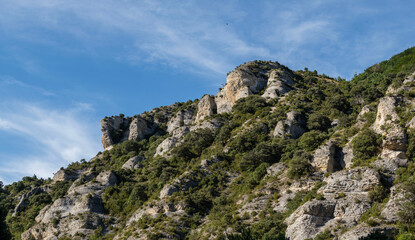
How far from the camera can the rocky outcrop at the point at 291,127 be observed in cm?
7519

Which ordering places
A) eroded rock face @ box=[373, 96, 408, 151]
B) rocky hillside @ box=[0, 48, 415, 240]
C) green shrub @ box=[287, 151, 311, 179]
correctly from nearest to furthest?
1. rocky hillside @ box=[0, 48, 415, 240]
2. eroded rock face @ box=[373, 96, 408, 151]
3. green shrub @ box=[287, 151, 311, 179]

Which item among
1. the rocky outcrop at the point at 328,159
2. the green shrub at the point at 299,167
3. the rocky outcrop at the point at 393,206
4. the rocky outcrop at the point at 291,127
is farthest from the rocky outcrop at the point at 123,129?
the rocky outcrop at the point at 393,206

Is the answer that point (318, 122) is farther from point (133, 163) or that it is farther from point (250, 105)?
point (133, 163)

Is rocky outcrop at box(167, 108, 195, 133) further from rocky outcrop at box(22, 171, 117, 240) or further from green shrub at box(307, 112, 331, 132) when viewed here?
green shrub at box(307, 112, 331, 132)

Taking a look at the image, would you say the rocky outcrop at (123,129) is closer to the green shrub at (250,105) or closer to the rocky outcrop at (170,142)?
the rocky outcrop at (170,142)

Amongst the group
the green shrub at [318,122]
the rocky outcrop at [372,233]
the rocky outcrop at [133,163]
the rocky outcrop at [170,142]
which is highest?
the rocky outcrop at [170,142]

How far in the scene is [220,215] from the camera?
188ft

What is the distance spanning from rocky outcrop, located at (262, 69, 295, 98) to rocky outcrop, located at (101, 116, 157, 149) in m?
40.8

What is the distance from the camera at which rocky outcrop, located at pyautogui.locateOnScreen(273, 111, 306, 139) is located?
2960 inches

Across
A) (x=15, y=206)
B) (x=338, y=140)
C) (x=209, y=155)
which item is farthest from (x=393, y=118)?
(x=15, y=206)

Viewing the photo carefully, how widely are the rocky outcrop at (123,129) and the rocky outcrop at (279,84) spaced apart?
134 feet

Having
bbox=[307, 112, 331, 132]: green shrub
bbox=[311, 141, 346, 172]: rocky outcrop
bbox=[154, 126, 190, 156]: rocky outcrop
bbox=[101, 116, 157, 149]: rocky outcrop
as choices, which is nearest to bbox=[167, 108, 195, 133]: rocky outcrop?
bbox=[101, 116, 157, 149]: rocky outcrop

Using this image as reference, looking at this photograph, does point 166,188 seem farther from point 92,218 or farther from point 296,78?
point 296,78

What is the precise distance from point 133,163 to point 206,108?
93.2ft
